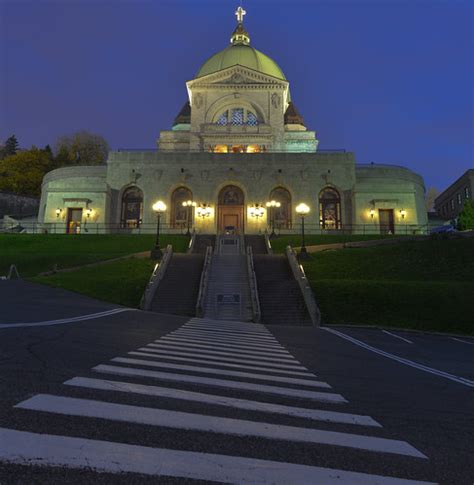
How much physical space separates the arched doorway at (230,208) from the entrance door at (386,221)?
18.3m

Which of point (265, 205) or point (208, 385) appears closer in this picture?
point (208, 385)

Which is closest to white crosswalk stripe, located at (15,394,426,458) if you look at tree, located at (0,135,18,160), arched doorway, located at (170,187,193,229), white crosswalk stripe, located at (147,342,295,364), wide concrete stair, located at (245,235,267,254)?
white crosswalk stripe, located at (147,342,295,364)

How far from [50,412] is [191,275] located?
2099 centimetres

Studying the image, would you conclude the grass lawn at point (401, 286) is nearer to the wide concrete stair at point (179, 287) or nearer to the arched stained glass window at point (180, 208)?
the wide concrete stair at point (179, 287)

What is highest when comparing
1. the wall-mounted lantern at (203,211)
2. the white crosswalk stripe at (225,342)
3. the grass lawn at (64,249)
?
the wall-mounted lantern at (203,211)

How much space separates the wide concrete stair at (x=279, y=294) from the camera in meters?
19.3

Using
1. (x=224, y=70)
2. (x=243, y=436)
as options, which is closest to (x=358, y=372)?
(x=243, y=436)

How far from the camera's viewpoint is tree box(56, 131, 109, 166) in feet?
265

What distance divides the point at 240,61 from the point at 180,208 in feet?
102

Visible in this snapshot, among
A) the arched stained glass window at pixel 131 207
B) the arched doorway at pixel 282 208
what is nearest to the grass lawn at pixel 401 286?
the arched doorway at pixel 282 208

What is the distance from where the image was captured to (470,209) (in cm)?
4044

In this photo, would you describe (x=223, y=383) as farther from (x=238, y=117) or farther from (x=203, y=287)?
(x=238, y=117)

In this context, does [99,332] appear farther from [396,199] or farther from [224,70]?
[224,70]

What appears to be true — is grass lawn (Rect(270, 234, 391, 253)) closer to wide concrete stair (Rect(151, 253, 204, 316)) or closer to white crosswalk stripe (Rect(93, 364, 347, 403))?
wide concrete stair (Rect(151, 253, 204, 316))
